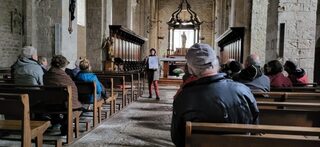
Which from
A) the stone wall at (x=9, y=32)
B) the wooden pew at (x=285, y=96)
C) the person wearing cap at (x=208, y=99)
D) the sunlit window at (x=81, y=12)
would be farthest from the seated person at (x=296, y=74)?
the sunlit window at (x=81, y=12)

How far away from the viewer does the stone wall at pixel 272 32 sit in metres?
6.33

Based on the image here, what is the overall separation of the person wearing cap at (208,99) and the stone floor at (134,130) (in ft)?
7.72

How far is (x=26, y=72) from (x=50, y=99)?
0.94 meters

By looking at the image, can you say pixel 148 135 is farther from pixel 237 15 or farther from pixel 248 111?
pixel 237 15

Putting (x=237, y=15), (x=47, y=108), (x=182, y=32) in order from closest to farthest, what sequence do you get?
(x=47, y=108), (x=237, y=15), (x=182, y=32)

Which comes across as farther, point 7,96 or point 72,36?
point 72,36

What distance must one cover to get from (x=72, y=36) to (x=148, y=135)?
4231 mm

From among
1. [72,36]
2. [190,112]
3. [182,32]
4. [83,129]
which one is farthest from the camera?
[182,32]

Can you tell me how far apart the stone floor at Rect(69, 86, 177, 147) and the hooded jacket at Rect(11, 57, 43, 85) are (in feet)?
3.72

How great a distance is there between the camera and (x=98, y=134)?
15.7ft

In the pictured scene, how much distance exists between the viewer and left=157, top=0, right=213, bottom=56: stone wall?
24.0 metres

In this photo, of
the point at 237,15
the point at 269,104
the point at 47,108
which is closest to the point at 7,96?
the point at 47,108

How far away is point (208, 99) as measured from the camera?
196cm

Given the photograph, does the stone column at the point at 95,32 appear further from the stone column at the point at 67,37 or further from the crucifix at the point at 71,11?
the crucifix at the point at 71,11
